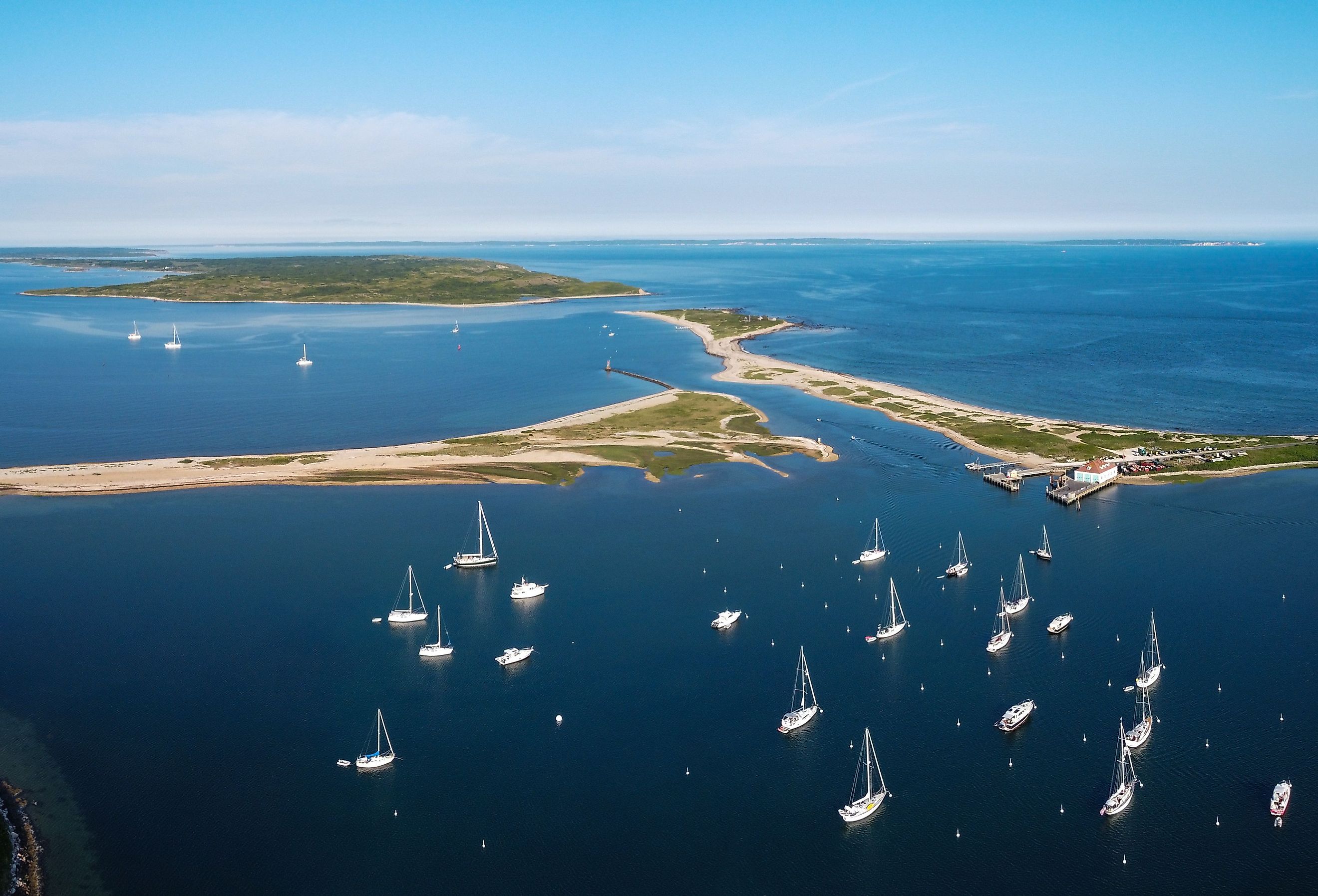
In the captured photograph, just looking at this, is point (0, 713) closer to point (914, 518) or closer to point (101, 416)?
point (914, 518)

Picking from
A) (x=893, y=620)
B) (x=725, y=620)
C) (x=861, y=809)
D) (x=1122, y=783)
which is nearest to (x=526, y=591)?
(x=725, y=620)

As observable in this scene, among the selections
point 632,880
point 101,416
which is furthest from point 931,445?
point 101,416

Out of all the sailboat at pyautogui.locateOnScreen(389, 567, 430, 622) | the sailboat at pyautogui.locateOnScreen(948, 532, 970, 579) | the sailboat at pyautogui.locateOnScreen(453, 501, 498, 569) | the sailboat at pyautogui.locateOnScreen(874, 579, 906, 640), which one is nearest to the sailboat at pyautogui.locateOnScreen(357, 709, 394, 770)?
the sailboat at pyautogui.locateOnScreen(389, 567, 430, 622)

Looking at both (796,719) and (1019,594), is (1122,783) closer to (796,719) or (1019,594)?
(796,719)

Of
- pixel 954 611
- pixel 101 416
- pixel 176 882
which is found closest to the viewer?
pixel 176 882

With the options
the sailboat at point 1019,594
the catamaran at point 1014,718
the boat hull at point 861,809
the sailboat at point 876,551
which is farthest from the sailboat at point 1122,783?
the sailboat at point 876,551

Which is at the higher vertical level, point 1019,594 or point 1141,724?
point 1019,594
